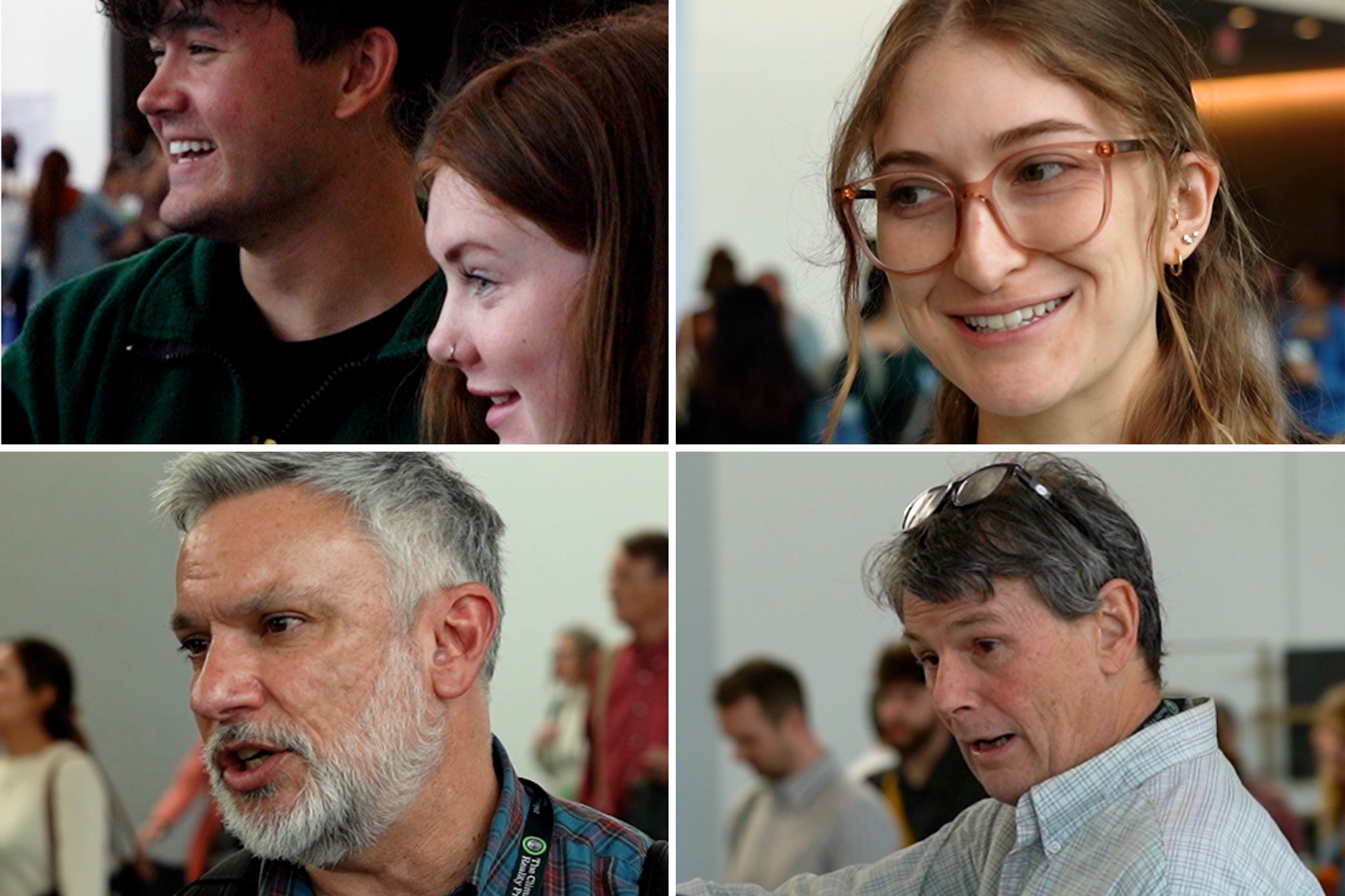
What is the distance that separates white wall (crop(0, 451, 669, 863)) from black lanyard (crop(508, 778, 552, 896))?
0.10 feet

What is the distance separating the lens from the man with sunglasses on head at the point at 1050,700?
160 centimetres

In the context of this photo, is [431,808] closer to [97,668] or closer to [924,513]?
[97,668]

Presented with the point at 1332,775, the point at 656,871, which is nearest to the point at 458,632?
the point at 656,871

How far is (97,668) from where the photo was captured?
1.77 meters

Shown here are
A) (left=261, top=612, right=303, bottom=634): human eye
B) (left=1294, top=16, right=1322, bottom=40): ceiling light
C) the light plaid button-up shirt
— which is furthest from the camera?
(left=1294, top=16, right=1322, bottom=40): ceiling light

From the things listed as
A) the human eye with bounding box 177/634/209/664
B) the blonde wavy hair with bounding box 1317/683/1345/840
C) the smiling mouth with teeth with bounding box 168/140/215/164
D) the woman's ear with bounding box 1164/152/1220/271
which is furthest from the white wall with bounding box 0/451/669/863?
the blonde wavy hair with bounding box 1317/683/1345/840

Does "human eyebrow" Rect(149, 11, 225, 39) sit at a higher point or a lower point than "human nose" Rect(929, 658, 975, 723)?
higher

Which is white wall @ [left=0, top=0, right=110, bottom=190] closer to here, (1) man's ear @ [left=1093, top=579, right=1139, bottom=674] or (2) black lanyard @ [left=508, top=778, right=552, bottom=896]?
(2) black lanyard @ [left=508, top=778, right=552, bottom=896]

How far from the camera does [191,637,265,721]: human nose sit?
5.46ft

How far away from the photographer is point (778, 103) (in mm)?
1812

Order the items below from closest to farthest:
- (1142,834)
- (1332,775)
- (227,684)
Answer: (1142,834) < (227,684) < (1332,775)

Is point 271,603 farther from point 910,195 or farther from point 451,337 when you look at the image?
point 910,195

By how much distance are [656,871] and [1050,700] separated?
1.59ft

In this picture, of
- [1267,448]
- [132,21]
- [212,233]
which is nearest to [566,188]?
[212,233]
